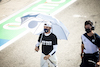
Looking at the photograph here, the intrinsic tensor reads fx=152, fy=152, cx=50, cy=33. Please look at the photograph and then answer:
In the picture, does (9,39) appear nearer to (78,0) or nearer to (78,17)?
(78,17)

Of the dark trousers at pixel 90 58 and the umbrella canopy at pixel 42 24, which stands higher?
the umbrella canopy at pixel 42 24

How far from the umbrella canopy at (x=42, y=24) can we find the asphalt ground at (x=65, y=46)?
2.11m

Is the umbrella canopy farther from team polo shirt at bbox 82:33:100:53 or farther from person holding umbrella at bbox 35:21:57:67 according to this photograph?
team polo shirt at bbox 82:33:100:53

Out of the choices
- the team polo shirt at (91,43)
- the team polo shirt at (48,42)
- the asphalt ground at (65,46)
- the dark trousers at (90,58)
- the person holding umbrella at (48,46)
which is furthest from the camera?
the asphalt ground at (65,46)

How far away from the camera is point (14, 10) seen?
1272cm

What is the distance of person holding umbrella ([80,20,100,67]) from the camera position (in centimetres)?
427

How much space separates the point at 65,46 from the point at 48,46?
2.83m

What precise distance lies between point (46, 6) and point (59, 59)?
6858 mm

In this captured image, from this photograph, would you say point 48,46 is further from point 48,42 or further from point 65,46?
point 65,46

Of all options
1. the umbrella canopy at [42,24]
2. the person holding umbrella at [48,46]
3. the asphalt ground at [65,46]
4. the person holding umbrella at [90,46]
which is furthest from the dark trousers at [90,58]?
the asphalt ground at [65,46]

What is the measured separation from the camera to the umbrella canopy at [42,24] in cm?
451

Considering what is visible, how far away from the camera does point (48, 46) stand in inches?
194

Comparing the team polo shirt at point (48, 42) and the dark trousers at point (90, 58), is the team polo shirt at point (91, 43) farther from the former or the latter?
the team polo shirt at point (48, 42)

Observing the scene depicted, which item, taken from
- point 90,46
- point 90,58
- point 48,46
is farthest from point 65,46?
point 90,46
